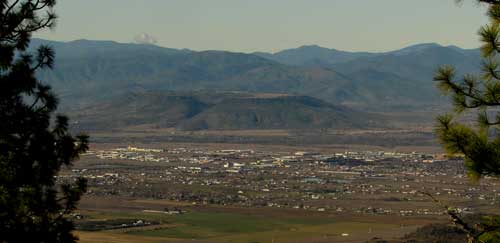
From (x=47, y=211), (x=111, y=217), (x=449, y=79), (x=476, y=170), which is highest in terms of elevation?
(x=449, y=79)

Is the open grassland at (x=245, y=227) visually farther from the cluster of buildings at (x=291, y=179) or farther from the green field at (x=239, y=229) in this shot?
the cluster of buildings at (x=291, y=179)

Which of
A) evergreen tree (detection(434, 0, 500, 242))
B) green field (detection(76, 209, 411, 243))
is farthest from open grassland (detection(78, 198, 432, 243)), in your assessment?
evergreen tree (detection(434, 0, 500, 242))

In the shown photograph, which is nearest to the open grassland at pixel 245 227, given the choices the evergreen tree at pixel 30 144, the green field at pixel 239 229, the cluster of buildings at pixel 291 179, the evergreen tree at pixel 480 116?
the green field at pixel 239 229

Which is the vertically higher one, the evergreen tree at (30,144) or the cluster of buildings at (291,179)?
the evergreen tree at (30,144)

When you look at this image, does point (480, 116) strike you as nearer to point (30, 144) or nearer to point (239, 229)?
point (30, 144)

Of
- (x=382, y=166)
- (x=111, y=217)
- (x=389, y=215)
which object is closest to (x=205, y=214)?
(x=111, y=217)

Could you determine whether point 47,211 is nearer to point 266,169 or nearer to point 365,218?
point 365,218
